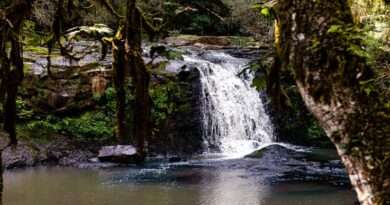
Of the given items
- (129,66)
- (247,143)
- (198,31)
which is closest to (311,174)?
(247,143)

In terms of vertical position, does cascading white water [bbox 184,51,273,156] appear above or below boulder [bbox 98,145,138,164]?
above

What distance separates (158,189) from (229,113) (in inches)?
275

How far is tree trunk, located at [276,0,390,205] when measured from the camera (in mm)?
1793

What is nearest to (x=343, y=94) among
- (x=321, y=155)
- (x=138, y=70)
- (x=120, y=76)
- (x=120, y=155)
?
(x=138, y=70)

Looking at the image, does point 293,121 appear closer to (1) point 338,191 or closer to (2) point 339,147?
(1) point 338,191

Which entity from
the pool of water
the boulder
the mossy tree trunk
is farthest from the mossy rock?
the mossy tree trunk

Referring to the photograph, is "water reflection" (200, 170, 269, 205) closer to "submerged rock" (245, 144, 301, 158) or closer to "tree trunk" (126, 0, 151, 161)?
"submerged rock" (245, 144, 301, 158)

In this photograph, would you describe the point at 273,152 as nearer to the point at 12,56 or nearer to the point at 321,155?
the point at 321,155

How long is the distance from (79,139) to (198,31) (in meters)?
11.9

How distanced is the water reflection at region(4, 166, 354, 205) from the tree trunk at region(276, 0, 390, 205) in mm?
7084

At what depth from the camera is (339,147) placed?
6.12 feet

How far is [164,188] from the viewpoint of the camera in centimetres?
994

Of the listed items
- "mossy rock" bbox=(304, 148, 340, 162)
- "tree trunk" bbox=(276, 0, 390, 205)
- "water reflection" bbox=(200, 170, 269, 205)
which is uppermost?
"tree trunk" bbox=(276, 0, 390, 205)

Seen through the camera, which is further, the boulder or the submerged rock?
the submerged rock
